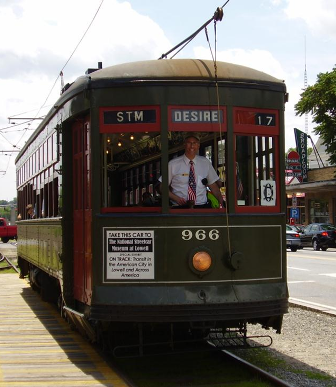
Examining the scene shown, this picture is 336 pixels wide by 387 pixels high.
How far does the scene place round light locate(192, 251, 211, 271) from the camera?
6953mm

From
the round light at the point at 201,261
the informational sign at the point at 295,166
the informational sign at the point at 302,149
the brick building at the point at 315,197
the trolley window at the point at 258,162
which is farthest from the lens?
the informational sign at the point at 302,149

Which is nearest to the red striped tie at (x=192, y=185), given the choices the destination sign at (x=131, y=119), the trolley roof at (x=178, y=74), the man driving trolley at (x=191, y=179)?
the man driving trolley at (x=191, y=179)

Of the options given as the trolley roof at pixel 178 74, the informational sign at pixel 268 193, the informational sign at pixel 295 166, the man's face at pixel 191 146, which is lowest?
the informational sign at pixel 268 193

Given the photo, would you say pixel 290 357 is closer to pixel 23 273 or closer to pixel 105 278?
pixel 105 278

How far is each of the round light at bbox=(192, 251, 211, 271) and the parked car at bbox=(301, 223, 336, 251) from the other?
97.4ft

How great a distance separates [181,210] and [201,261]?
1.77 feet

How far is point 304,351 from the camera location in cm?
878

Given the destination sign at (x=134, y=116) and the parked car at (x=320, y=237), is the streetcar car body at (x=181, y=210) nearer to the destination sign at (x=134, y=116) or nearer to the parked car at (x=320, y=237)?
the destination sign at (x=134, y=116)

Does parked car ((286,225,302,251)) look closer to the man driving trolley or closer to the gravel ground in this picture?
the gravel ground

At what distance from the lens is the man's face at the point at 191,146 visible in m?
7.22

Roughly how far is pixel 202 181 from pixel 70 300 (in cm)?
227

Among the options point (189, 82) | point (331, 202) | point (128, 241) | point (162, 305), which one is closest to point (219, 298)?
point (162, 305)

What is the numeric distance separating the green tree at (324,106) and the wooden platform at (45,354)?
28.0 meters

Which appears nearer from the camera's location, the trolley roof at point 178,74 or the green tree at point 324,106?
the trolley roof at point 178,74
